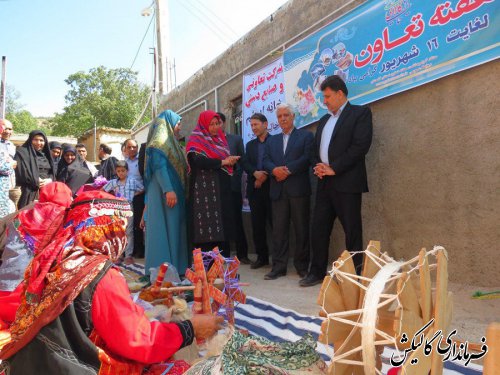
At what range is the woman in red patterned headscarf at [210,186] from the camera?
3.69 meters

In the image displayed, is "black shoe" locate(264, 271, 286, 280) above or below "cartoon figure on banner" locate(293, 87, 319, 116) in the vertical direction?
below

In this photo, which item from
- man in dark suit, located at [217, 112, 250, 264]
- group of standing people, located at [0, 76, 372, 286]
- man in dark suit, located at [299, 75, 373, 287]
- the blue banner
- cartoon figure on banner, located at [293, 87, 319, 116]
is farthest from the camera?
man in dark suit, located at [217, 112, 250, 264]

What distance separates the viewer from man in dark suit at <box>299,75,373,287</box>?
10.3ft

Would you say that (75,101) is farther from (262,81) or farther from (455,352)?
(455,352)

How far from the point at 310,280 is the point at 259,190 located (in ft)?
4.38

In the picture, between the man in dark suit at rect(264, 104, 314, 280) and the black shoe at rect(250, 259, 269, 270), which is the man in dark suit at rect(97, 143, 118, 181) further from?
the man in dark suit at rect(264, 104, 314, 280)

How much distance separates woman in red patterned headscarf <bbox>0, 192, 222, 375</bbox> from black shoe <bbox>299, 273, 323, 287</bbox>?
7.14 feet

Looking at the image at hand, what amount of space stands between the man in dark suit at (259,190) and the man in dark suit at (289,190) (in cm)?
40

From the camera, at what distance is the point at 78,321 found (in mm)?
1186

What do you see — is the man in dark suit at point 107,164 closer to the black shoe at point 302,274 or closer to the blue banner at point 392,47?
the blue banner at point 392,47

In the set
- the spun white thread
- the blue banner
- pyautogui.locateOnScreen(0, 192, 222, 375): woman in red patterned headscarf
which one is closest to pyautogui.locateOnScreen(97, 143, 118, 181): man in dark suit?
the blue banner

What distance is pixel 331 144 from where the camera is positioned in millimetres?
3270

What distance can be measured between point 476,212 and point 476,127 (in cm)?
61

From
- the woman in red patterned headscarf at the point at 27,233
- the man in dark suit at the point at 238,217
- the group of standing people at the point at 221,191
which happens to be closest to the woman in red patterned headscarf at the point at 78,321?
the woman in red patterned headscarf at the point at 27,233
